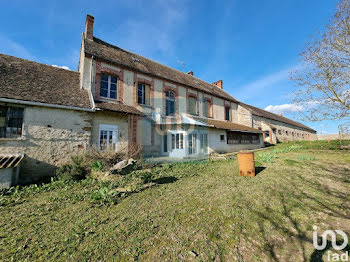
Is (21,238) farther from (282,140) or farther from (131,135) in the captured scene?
(282,140)

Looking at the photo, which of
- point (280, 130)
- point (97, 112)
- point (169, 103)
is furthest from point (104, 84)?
point (280, 130)

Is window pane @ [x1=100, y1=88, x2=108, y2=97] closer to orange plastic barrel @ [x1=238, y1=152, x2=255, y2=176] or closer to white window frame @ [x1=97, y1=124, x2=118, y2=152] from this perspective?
white window frame @ [x1=97, y1=124, x2=118, y2=152]

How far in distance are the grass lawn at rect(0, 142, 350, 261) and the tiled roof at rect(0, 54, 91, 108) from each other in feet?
Answer: 13.7

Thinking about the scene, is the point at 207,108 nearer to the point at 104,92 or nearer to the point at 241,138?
the point at 241,138

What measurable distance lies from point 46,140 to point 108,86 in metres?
5.04

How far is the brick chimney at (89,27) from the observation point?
36.6ft

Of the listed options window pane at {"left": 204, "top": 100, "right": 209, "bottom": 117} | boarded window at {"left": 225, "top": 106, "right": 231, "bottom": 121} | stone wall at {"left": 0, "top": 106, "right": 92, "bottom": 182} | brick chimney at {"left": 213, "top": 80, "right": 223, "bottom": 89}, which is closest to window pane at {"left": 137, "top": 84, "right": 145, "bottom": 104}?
stone wall at {"left": 0, "top": 106, "right": 92, "bottom": 182}

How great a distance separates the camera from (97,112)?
347 inches

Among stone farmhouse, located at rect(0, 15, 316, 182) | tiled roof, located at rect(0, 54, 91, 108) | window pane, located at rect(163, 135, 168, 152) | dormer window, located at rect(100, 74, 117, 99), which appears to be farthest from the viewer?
window pane, located at rect(163, 135, 168, 152)

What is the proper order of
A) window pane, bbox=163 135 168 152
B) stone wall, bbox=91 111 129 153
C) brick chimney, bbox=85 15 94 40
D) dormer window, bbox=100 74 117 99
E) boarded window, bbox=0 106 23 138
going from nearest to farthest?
1. boarded window, bbox=0 106 23 138
2. stone wall, bbox=91 111 129 153
3. dormer window, bbox=100 74 117 99
4. brick chimney, bbox=85 15 94 40
5. window pane, bbox=163 135 168 152

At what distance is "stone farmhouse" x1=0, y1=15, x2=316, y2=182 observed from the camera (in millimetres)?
6770

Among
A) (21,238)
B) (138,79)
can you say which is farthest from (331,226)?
(138,79)

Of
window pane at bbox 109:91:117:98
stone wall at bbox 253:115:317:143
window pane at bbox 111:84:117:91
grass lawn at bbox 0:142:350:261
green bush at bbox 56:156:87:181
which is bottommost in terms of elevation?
grass lawn at bbox 0:142:350:261

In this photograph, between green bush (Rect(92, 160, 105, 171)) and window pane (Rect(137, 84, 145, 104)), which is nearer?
green bush (Rect(92, 160, 105, 171))
